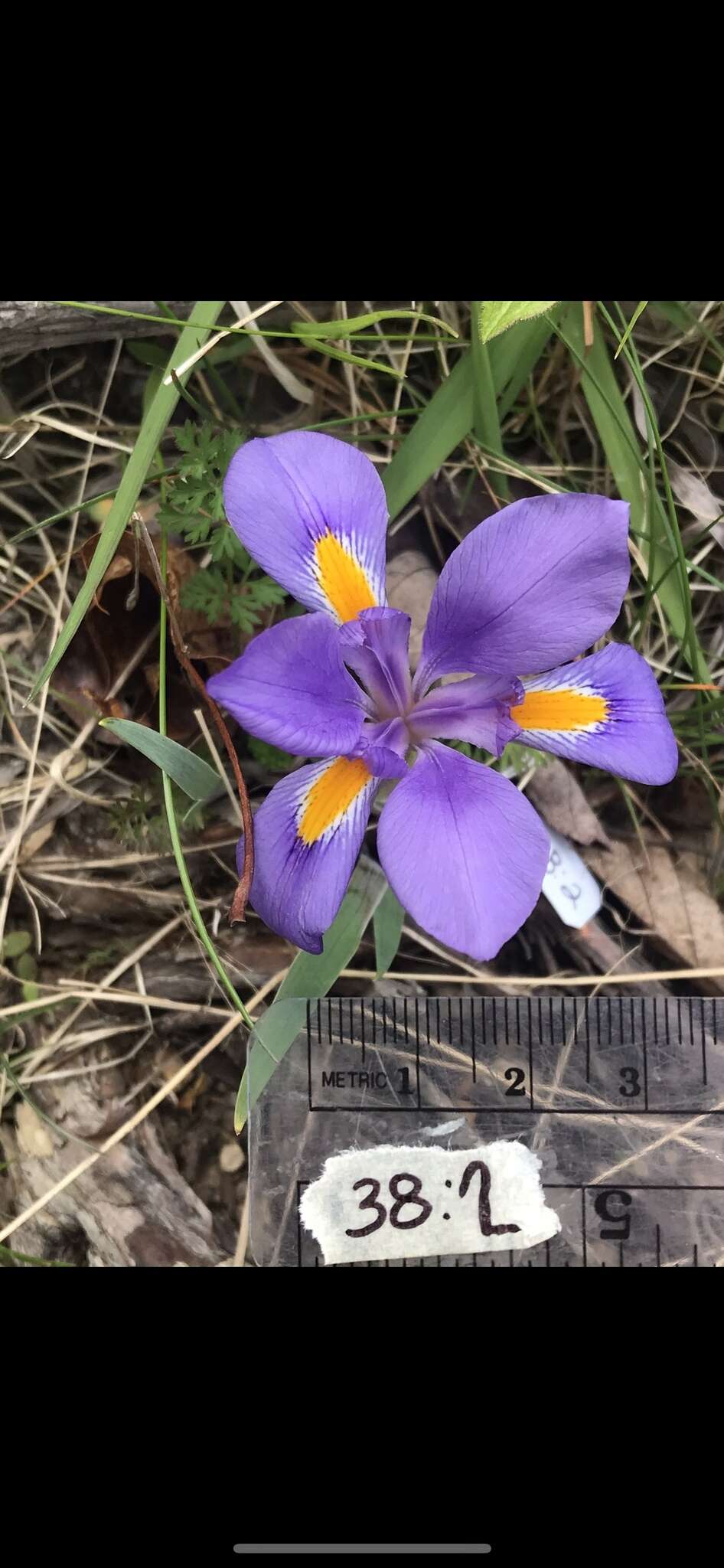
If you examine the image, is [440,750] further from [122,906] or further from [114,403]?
[114,403]

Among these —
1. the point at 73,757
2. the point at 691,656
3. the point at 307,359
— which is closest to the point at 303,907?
the point at 73,757

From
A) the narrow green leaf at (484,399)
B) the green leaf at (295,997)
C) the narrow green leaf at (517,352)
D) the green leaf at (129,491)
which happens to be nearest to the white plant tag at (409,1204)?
the green leaf at (295,997)

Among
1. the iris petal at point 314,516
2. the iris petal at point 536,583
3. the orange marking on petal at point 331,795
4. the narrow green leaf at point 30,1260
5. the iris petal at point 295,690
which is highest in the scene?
the iris petal at point 314,516

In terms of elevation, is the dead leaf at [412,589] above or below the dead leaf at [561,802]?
above

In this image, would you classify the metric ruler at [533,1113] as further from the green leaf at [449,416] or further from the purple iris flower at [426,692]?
the green leaf at [449,416]

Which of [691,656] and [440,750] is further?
[691,656]

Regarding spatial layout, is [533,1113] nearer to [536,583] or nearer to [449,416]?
[536,583]

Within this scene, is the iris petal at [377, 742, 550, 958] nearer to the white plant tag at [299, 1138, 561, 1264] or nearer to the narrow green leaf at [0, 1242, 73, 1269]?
the white plant tag at [299, 1138, 561, 1264]
